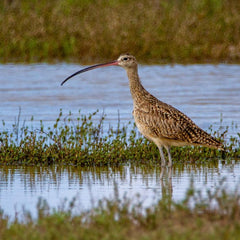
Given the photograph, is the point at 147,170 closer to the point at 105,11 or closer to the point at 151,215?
the point at 151,215

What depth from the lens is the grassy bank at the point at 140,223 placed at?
20.5 feet

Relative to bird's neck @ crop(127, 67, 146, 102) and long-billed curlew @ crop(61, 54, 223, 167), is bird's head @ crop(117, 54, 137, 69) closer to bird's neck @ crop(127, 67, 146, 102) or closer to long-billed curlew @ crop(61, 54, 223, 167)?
bird's neck @ crop(127, 67, 146, 102)

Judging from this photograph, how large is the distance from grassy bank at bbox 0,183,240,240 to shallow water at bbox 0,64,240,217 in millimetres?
360

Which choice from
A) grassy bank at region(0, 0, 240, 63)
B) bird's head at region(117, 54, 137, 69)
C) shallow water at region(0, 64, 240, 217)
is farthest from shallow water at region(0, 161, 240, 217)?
grassy bank at region(0, 0, 240, 63)

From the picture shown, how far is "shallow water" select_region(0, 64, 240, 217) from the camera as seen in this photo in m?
9.35

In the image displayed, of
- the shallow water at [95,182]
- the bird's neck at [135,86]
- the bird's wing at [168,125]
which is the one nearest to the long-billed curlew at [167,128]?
the bird's wing at [168,125]

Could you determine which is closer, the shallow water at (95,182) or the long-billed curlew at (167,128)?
the shallow water at (95,182)

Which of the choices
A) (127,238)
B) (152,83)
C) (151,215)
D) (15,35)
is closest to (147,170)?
(151,215)

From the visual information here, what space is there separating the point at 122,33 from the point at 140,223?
61.4ft

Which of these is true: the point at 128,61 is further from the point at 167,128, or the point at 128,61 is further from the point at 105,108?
the point at 105,108

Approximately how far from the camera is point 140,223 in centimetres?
693

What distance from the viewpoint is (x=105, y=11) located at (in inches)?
1106

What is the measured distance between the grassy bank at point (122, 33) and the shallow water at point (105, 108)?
143 centimetres

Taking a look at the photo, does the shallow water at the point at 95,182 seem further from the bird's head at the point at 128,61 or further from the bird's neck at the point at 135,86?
the bird's head at the point at 128,61
